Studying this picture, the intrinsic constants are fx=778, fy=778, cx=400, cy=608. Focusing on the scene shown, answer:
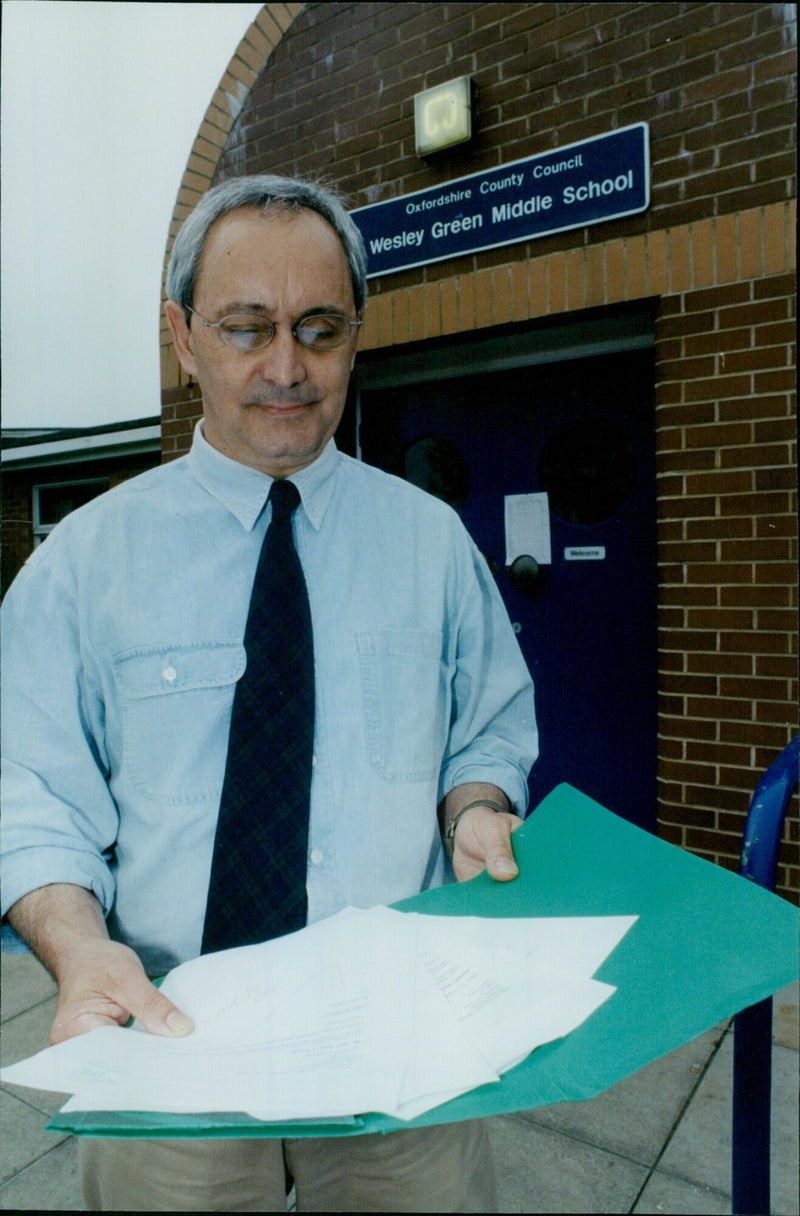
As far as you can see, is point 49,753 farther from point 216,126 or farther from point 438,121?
point 438,121

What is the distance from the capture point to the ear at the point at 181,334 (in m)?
0.97

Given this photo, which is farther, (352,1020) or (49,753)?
(49,753)

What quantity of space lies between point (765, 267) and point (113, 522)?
1939 mm

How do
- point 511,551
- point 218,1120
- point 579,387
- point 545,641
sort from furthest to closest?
point 545,641 → point 511,551 → point 579,387 → point 218,1120

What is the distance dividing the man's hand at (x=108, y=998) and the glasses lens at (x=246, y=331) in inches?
26.0

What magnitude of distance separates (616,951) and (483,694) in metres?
0.48

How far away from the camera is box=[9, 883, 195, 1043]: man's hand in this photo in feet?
2.12

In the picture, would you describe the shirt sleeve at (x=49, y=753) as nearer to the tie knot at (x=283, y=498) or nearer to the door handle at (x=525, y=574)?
the tie knot at (x=283, y=498)

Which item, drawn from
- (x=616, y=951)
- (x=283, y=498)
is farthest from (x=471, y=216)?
(x=616, y=951)

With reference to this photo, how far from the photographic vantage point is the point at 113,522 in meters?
0.97

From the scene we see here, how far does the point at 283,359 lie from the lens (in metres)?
0.92

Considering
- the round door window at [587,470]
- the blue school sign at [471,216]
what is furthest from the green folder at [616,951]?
the round door window at [587,470]

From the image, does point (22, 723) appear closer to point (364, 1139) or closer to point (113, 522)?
point (113, 522)

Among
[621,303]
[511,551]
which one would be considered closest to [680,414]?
[621,303]
